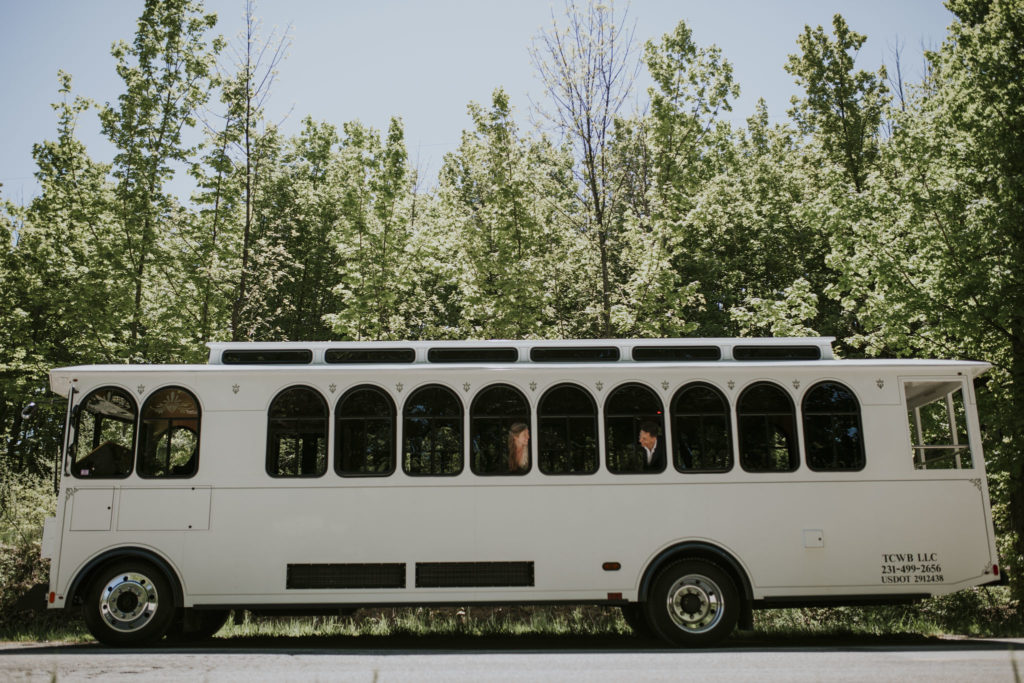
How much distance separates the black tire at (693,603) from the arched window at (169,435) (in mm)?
5195

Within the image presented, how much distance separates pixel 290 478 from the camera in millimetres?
8398

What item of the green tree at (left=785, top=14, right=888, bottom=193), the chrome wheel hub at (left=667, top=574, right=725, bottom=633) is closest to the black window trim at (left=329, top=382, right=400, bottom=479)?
the chrome wheel hub at (left=667, top=574, right=725, bottom=633)

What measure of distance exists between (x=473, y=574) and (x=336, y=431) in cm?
215

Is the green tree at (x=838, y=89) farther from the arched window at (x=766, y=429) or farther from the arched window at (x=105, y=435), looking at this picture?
the arched window at (x=105, y=435)

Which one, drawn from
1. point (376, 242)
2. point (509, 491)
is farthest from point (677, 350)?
point (376, 242)

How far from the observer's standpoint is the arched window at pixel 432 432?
843cm

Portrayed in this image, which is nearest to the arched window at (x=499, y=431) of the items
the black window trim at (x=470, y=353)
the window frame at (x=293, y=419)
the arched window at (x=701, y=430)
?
the black window trim at (x=470, y=353)

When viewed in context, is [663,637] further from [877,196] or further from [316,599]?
[877,196]

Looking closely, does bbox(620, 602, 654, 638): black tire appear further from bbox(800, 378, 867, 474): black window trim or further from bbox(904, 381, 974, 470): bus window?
bbox(904, 381, 974, 470): bus window

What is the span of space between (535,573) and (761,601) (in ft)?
8.08

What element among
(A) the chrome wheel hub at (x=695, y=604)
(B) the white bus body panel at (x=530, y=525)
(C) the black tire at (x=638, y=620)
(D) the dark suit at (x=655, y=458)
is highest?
(D) the dark suit at (x=655, y=458)

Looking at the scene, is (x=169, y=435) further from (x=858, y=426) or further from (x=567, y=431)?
(x=858, y=426)

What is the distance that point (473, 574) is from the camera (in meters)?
8.22

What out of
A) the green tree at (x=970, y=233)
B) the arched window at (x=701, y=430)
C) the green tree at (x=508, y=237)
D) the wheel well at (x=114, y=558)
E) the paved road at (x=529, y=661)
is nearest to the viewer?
the paved road at (x=529, y=661)
